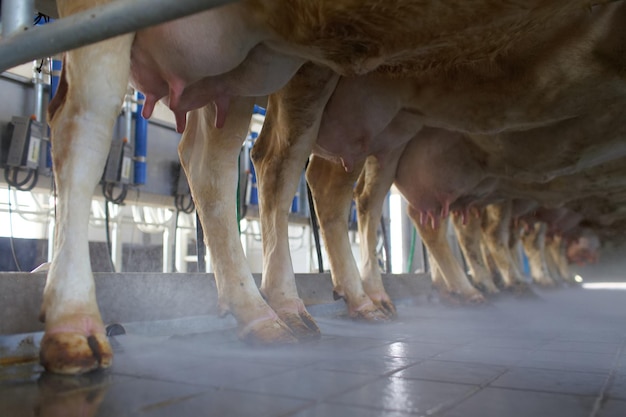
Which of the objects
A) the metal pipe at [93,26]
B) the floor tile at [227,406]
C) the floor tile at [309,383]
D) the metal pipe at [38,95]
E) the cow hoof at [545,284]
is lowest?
the floor tile at [227,406]

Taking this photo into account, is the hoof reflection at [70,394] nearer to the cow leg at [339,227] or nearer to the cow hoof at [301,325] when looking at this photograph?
the cow hoof at [301,325]

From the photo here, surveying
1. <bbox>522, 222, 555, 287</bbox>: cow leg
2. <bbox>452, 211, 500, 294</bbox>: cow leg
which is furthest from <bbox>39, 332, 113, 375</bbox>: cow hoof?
<bbox>522, 222, 555, 287</bbox>: cow leg

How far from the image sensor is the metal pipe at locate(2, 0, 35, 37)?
954 millimetres

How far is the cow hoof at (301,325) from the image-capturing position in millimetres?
1983

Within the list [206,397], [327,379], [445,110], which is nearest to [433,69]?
[445,110]

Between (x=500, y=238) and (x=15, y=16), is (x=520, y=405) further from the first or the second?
(x=500, y=238)

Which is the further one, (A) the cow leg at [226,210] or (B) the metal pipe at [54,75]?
(B) the metal pipe at [54,75]

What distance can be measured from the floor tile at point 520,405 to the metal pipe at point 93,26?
72cm

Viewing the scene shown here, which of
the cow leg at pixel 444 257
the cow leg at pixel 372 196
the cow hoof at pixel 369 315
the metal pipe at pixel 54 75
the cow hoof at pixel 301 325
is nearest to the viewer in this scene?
the cow hoof at pixel 301 325

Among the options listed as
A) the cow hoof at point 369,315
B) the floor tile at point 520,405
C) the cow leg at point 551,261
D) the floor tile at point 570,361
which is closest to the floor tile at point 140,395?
the floor tile at point 520,405

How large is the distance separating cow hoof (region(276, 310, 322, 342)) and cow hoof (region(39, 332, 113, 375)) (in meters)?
0.75

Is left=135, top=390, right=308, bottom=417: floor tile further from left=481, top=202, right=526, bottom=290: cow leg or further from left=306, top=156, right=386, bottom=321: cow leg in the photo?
left=481, top=202, right=526, bottom=290: cow leg

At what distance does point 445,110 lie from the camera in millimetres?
2432

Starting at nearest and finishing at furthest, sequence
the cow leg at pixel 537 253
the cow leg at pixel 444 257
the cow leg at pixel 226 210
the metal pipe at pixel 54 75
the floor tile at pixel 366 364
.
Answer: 1. the floor tile at pixel 366 364
2. the cow leg at pixel 226 210
3. the metal pipe at pixel 54 75
4. the cow leg at pixel 444 257
5. the cow leg at pixel 537 253
